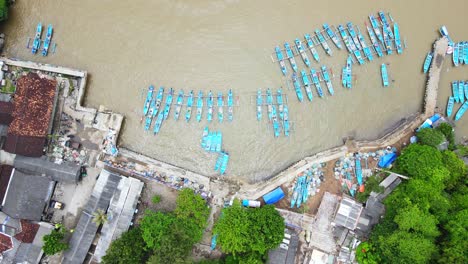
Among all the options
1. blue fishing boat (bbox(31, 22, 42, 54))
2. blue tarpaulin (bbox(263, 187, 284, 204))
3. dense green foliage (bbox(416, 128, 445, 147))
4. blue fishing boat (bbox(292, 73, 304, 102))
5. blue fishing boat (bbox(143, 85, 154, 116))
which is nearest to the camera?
dense green foliage (bbox(416, 128, 445, 147))

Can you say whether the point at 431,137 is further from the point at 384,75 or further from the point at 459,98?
the point at 384,75

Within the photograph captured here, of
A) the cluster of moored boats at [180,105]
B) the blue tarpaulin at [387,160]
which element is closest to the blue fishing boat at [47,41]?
the cluster of moored boats at [180,105]

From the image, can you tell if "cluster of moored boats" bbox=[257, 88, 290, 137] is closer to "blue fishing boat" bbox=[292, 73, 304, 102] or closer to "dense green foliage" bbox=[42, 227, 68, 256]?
"blue fishing boat" bbox=[292, 73, 304, 102]

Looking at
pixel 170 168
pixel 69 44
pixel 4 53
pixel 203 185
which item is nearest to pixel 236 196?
pixel 203 185

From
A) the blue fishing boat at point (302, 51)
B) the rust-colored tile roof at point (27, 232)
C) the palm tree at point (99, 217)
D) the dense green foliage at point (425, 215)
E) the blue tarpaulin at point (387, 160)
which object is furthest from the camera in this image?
the blue fishing boat at point (302, 51)

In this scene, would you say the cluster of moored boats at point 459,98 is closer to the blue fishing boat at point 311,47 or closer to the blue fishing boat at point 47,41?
the blue fishing boat at point 311,47

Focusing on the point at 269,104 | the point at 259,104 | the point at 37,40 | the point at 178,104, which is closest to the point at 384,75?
the point at 269,104

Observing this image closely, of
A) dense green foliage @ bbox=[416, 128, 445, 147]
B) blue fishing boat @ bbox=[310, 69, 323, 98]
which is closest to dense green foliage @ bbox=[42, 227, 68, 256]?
blue fishing boat @ bbox=[310, 69, 323, 98]
